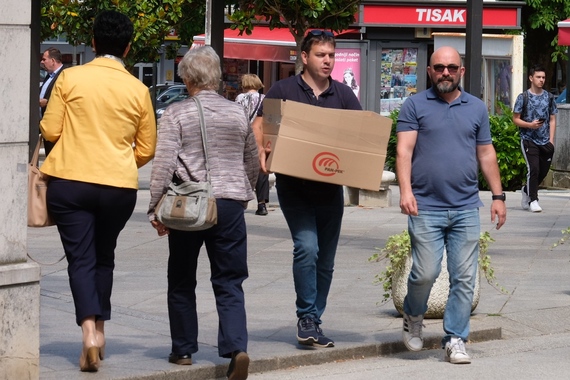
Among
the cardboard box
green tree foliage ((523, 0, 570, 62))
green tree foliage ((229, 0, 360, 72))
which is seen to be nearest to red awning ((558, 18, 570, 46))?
green tree foliage ((229, 0, 360, 72))

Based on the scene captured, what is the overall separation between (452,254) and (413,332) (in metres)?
0.53

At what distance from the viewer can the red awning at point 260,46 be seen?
31016 millimetres

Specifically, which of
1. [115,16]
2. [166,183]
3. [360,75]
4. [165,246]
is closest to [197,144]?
[166,183]

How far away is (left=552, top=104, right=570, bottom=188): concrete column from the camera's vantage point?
1930cm

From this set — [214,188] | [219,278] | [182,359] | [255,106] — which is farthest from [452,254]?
[255,106]

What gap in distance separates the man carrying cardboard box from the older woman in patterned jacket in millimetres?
513

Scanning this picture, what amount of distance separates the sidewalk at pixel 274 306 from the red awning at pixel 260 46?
1767 cm

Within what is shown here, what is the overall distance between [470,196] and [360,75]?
73.6 ft

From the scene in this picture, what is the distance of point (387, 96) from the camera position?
31047 millimetres

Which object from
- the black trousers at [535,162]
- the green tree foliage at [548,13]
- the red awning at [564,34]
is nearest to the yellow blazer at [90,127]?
the black trousers at [535,162]

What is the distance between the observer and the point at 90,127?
20.8 ft

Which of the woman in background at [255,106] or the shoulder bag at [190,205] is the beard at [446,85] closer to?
the shoulder bag at [190,205]

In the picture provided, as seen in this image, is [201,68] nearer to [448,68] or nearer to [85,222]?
[85,222]

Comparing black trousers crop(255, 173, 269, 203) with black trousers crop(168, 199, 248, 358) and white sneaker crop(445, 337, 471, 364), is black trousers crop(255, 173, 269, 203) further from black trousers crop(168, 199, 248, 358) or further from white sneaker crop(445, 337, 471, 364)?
black trousers crop(168, 199, 248, 358)
